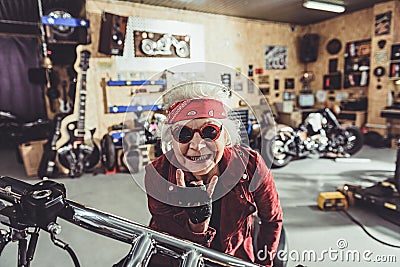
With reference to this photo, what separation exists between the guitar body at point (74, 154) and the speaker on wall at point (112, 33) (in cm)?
133

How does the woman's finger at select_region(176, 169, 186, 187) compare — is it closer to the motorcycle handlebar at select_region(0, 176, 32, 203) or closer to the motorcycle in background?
the motorcycle handlebar at select_region(0, 176, 32, 203)

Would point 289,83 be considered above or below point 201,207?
above

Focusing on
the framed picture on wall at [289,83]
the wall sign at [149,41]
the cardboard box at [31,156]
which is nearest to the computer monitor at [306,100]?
the framed picture on wall at [289,83]

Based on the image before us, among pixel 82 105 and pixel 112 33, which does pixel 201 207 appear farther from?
pixel 112 33

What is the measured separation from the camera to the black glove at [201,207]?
2.59 feet

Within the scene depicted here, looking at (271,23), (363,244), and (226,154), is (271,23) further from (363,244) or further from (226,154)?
(226,154)

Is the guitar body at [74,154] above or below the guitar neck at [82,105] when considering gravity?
below

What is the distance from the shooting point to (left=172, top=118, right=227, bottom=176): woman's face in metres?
0.74

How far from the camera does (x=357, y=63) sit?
6.39 metres

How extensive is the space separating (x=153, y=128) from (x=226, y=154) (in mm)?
246

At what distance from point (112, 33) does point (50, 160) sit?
2.17 metres

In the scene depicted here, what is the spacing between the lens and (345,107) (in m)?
6.44

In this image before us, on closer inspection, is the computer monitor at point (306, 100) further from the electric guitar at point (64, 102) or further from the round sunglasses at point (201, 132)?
the round sunglasses at point (201, 132)

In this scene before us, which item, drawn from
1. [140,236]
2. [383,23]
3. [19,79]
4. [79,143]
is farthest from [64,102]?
[383,23]
